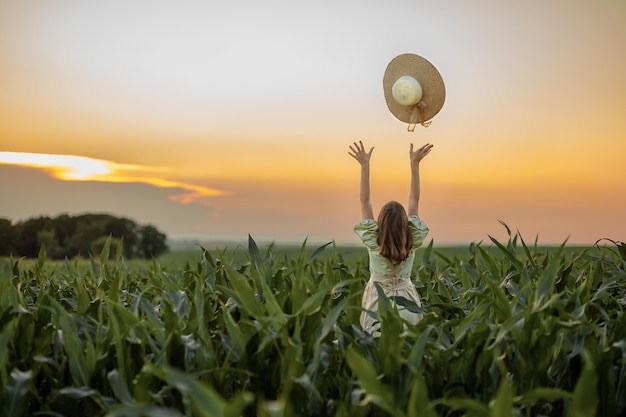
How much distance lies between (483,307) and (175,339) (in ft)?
4.46

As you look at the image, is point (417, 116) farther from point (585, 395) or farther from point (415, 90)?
point (585, 395)

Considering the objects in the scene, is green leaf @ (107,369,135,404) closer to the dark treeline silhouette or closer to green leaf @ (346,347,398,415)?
green leaf @ (346,347,398,415)

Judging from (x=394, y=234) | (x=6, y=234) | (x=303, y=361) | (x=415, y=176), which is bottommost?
(x=303, y=361)

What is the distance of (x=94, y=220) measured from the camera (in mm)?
17672

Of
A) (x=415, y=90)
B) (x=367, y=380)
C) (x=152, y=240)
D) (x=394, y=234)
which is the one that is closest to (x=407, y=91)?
(x=415, y=90)

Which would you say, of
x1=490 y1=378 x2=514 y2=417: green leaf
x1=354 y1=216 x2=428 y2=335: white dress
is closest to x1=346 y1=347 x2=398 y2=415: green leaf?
x1=490 y1=378 x2=514 y2=417: green leaf

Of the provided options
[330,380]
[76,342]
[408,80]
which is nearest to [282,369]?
[330,380]

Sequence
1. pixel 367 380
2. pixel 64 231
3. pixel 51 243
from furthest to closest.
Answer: pixel 64 231
pixel 51 243
pixel 367 380

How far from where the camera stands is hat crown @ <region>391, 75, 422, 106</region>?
6.80 meters

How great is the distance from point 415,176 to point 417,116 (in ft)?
4.31

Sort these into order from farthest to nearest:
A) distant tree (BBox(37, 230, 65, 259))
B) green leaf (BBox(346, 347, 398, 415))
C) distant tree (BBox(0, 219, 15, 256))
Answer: distant tree (BBox(37, 230, 65, 259)) → distant tree (BBox(0, 219, 15, 256)) → green leaf (BBox(346, 347, 398, 415))

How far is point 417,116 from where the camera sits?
6.99m

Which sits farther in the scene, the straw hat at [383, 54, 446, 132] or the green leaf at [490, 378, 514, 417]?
the straw hat at [383, 54, 446, 132]

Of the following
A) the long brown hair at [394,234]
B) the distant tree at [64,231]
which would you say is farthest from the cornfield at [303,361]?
the distant tree at [64,231]
